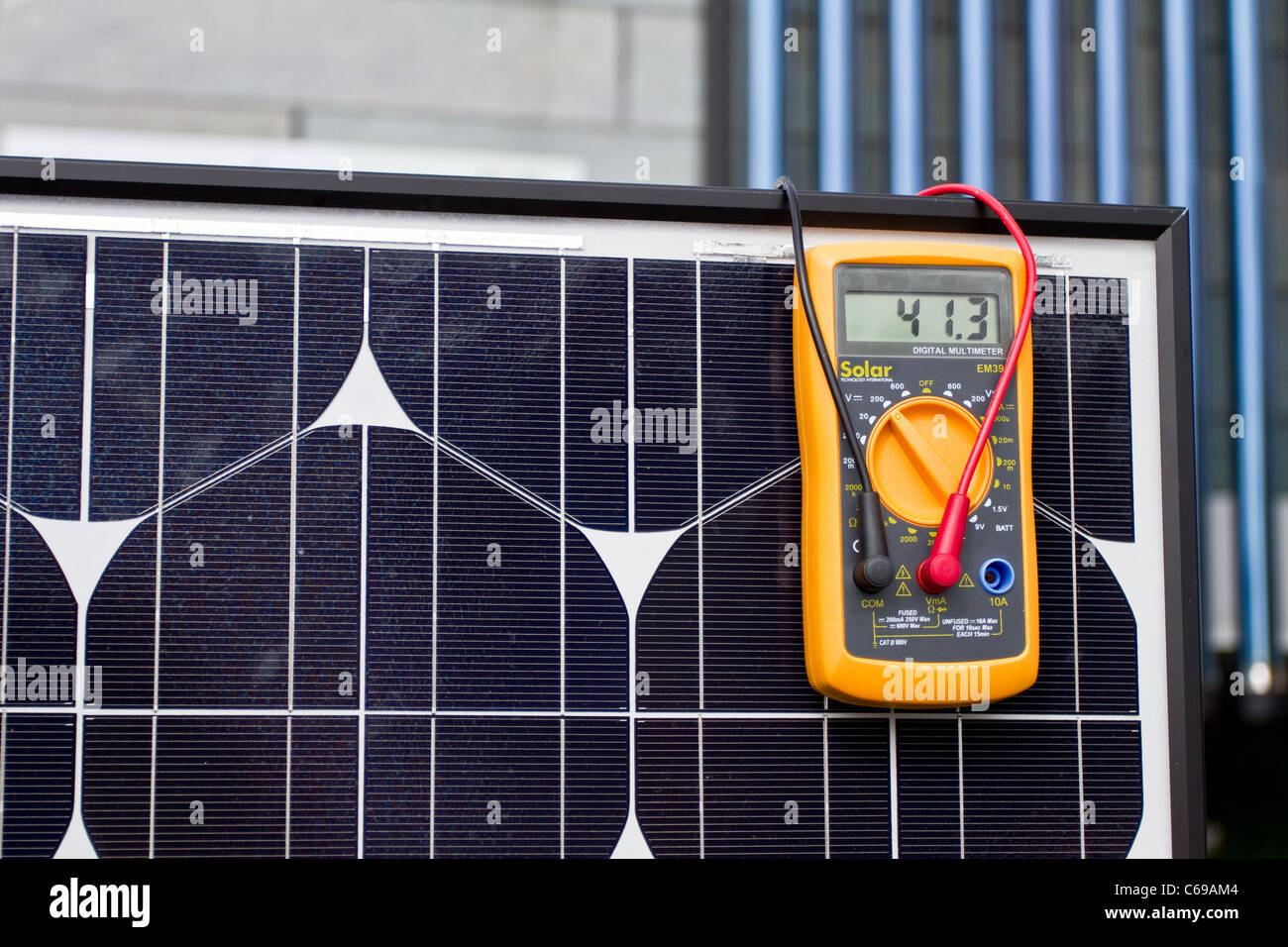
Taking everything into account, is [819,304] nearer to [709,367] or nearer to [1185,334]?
[709,367]

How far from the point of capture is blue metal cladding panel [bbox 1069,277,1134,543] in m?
0.81

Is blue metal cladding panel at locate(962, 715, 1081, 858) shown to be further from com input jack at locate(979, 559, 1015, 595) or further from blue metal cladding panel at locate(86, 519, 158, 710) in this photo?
blue metal cladding panel at locate(86, 519, 158, 710)

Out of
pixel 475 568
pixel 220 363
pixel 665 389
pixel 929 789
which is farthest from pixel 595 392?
pixel 929 789

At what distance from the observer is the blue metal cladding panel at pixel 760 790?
760 mm

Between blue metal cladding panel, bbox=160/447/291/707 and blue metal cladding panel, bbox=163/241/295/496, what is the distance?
23 mm

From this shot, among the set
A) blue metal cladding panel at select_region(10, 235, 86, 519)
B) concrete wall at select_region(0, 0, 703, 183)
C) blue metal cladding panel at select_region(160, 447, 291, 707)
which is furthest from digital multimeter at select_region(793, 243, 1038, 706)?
concrete wall at select_region(0, 0, 703, 183)

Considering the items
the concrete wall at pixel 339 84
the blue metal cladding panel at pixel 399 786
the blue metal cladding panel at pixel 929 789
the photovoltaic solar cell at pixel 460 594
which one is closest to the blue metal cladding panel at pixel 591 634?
the photovoltaic solar cell at pixel 460 594

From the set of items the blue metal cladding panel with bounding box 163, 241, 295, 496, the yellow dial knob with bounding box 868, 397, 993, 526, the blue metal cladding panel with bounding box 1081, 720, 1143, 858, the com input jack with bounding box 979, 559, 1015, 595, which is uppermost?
the blue metal cladding panel with bounding box 163, 241, 295, 496

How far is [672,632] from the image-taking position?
77 cm

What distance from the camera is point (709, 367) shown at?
783 millimetres

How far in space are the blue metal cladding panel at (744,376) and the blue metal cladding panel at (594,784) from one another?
0.60 feet

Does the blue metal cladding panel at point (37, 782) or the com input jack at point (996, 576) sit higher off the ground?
the com input jack at point (996, 576)

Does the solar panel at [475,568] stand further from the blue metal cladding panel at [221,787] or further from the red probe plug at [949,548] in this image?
the red probe plug at [949,548]
